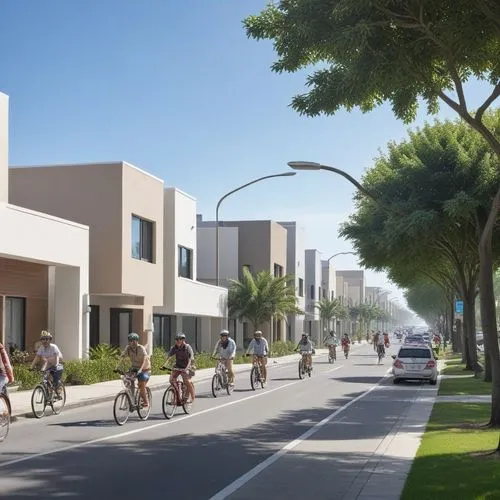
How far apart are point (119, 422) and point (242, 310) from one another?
3787cm

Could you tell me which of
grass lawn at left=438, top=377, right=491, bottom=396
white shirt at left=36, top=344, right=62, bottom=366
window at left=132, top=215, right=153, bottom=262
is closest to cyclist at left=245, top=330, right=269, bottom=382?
grass lawn at left=438, top=377, right=491, bottom=396

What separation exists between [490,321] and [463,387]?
12859 millimetres

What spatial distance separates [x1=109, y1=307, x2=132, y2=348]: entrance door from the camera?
1425 inches

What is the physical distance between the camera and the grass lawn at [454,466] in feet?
30.2

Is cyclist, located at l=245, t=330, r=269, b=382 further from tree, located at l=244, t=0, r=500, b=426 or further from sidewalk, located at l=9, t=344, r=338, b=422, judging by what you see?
tree, located at l=244, t=0, r=500, b=426

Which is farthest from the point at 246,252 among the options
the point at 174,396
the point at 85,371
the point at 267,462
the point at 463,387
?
the point at 267,462

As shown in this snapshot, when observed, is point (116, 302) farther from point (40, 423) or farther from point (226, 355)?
point (40, 423)

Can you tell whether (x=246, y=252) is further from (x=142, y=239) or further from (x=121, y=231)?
(x=121, y=231)

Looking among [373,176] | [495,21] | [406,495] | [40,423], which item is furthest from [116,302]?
[406,495]

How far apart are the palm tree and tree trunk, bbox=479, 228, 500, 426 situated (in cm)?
3838

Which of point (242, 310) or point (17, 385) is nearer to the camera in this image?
point (17, 385)

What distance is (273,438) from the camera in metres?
15.0

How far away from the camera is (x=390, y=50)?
13750 millimetres

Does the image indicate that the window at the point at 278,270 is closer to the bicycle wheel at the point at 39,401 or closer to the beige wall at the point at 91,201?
the beige wall at the point at 91,201
